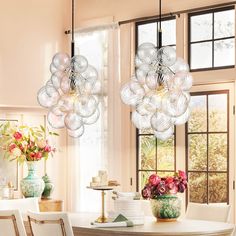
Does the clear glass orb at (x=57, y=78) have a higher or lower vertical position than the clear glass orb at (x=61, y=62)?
lower

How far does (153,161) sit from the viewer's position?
8.70 meters

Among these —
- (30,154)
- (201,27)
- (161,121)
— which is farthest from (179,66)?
(30,154)

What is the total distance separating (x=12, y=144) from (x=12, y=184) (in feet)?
2.99

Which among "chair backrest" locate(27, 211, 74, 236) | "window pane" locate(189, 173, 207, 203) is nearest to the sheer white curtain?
"window pane" locate(189, 173, 207, 203)

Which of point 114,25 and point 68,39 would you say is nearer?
point 114,25

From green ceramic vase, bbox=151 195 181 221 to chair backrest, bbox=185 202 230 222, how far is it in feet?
1.56

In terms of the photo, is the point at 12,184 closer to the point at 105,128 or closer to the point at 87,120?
the point at 105,128

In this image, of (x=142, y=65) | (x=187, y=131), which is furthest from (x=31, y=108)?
(x=142, y=65)

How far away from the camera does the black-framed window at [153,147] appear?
8.54m

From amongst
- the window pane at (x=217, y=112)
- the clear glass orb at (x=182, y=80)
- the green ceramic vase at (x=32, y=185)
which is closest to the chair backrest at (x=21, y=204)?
the green ceramic vase at (x=32, y=185)

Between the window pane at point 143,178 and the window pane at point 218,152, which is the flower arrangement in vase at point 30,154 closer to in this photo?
the window pane at point 143,178

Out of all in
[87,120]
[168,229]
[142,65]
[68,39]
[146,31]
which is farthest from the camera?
[68,39]

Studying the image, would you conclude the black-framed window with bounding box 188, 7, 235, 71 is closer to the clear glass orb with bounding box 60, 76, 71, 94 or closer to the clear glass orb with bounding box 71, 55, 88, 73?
the clear glass orb with bounding box 71, 55, 88, 73

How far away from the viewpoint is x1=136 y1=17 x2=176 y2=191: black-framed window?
28.0 feet
